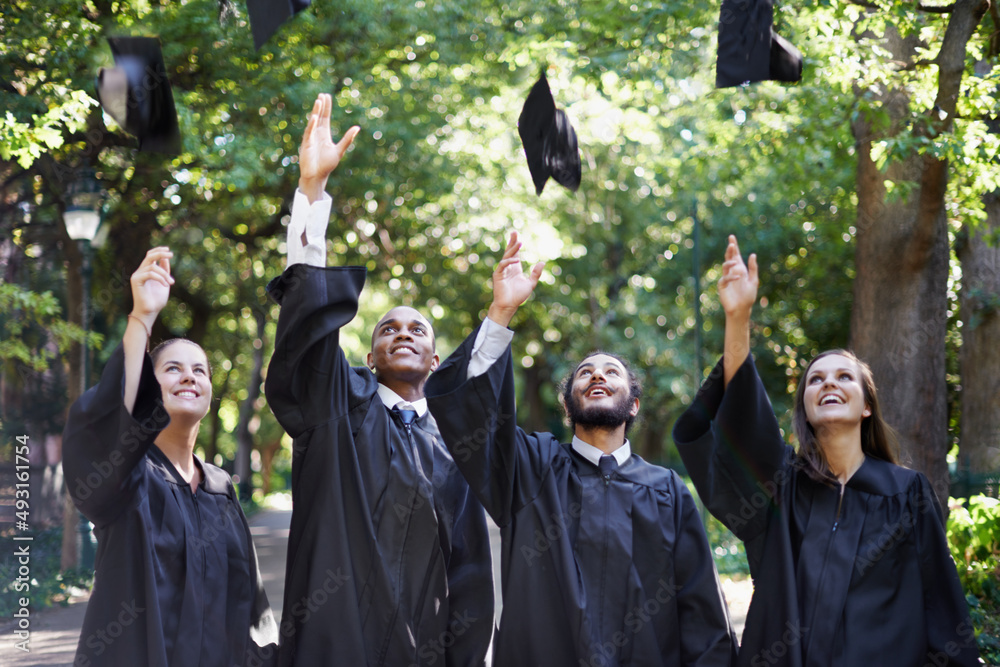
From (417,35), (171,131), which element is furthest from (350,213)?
(171,131)

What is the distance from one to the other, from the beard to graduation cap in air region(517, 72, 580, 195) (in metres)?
1.48

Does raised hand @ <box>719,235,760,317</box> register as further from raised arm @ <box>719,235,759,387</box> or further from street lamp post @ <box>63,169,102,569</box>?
street lamp post @ <box>63,169,102,569</box>

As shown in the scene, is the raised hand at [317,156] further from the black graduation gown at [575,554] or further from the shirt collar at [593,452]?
the shirt collar at [593,452]

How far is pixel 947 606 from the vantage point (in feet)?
11.1

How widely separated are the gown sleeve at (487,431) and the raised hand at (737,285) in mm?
810

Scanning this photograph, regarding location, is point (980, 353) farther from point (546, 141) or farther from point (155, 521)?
point (155, 521)

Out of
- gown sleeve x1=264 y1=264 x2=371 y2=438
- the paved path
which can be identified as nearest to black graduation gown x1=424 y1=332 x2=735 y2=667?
gown sleeve x1=264 y1=264 x2=371 y2=438

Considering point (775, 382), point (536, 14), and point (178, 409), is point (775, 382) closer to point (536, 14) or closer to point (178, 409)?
point (536, 14)

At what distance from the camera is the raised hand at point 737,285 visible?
324 centimetres

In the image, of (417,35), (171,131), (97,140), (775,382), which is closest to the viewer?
(171,131)

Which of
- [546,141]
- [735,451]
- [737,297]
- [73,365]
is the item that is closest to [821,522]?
[735,451]

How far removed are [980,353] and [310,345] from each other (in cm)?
831

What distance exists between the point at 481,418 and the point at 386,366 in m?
0.77

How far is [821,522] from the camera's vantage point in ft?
11.7
